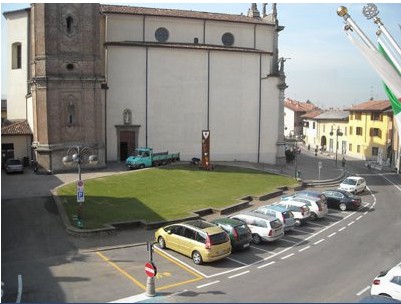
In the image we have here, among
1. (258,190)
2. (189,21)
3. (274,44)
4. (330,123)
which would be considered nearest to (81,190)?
(258,190)

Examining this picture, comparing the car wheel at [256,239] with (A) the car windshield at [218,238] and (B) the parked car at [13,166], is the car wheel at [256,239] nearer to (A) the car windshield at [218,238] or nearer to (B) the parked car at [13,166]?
(A) the car windshield at [218,238]

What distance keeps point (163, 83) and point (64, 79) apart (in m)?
12.4

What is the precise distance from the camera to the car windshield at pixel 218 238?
1942 centimetres

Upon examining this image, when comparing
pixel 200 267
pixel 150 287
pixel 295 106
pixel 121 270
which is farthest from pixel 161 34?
pixel 295 106

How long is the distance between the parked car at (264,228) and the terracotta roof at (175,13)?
32698mm

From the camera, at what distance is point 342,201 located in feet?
104

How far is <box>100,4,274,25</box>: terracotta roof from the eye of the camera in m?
49.0

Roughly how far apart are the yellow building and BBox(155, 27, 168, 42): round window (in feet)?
101

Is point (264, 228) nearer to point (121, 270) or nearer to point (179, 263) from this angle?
point (179, 263)

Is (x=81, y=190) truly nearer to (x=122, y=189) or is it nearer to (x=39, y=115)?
(x=122, y=189)

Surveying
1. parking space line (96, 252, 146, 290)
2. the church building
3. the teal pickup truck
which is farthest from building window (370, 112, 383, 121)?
parking space line (96, 252, 146, 290)

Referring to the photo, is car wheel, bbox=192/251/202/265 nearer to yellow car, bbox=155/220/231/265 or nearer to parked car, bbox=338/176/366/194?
yellow car, bbox=155/220/231/265

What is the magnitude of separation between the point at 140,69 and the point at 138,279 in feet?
110

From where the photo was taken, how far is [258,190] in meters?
36.5
